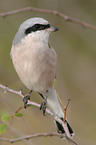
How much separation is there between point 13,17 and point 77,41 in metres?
1.82

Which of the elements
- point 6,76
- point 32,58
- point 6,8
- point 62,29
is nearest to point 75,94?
point 62,29

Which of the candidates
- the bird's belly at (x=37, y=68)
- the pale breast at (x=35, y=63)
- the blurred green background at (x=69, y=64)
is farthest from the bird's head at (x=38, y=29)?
the blurred green background at (x=69, y=64)

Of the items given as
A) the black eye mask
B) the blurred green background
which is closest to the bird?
the black eye mask

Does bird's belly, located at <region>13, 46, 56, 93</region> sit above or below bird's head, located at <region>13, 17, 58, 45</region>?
below

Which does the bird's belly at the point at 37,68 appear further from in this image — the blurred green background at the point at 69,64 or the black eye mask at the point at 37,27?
the blurred green background at the point at 69,64

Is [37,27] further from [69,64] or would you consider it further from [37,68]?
[69,64]

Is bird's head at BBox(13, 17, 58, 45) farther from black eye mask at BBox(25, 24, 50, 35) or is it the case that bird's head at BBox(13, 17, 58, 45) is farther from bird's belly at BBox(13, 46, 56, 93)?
bird's belly at BBox(13, 46, 56, 93)

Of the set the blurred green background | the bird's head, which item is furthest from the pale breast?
the blurred green background

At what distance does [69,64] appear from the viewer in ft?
20.7

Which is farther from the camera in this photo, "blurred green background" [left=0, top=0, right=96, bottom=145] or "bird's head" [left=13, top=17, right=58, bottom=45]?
"blurred green background" [left=0, top=0, right=96, bottom=145]

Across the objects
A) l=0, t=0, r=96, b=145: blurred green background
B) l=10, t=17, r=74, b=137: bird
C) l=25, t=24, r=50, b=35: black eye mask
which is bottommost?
l=0, t=0, r=96, b=145: blurred green background

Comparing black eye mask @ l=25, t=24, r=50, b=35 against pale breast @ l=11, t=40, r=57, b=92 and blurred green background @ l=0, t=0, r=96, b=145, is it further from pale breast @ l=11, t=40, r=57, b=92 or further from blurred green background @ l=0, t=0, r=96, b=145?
blurred green background @ l=0, t=0, r=96, b=145

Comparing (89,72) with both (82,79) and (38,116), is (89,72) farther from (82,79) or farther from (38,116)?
(38,116)

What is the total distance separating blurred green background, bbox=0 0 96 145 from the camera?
519 cm
